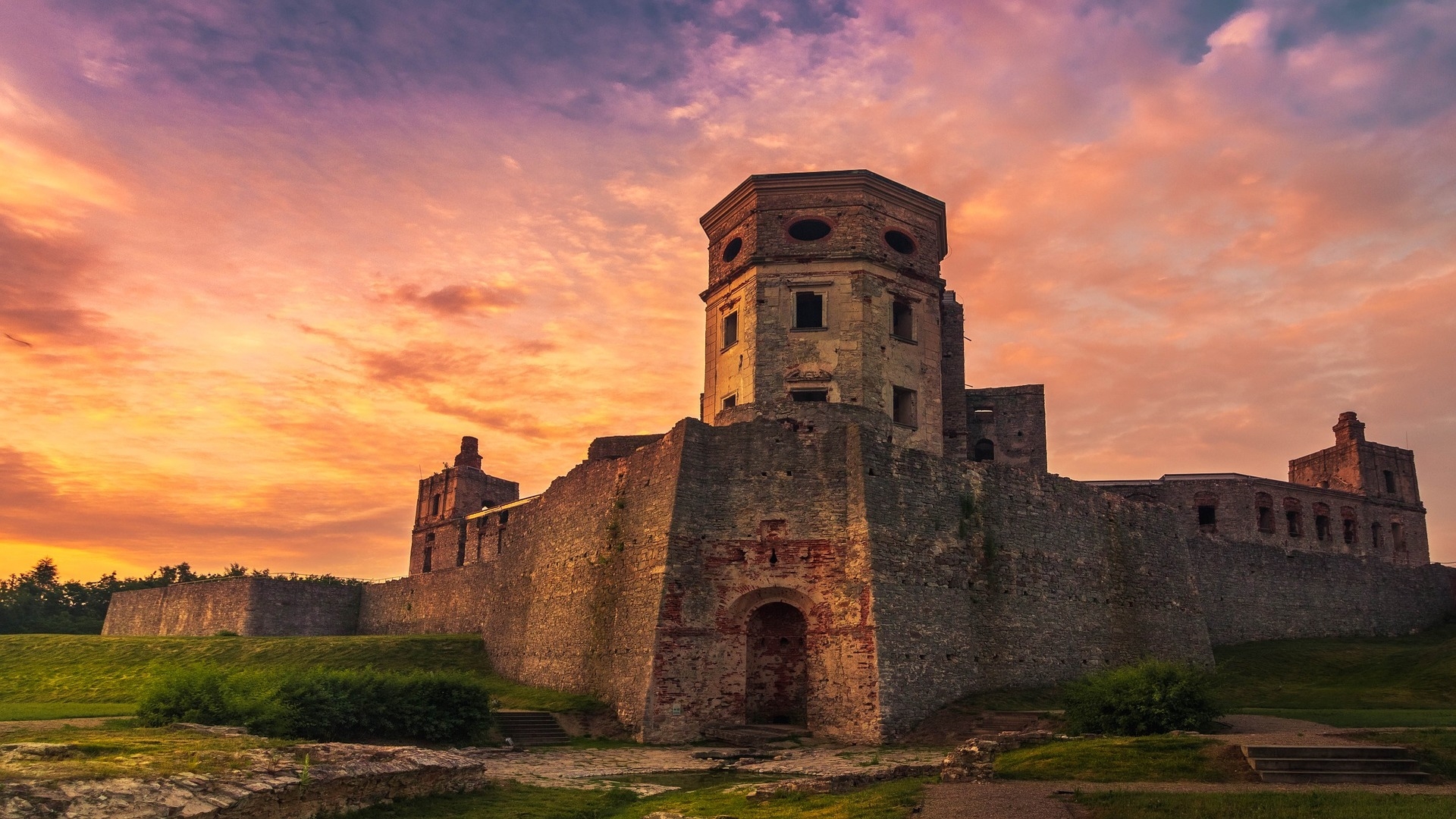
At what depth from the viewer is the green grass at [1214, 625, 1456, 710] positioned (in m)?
26.6

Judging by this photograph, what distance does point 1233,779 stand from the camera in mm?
14570

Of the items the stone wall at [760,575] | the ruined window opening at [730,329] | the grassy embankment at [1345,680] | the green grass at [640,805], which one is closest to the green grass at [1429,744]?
the grassy embankment at [1345,680]

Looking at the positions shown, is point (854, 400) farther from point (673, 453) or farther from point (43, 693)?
point (43, 693)

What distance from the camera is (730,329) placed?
113ft

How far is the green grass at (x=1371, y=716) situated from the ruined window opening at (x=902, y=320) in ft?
48.1

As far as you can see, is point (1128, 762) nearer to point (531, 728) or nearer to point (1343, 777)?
point (1343, 777)

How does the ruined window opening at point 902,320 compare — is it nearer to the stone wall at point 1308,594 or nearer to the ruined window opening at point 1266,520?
the stone wall at point 1308,594

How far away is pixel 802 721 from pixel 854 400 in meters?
10.9

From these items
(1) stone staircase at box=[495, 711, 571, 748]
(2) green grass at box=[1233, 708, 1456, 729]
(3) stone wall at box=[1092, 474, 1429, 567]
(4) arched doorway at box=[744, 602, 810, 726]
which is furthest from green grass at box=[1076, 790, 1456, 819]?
(3) stone wall at box=[1092, 474, 1429, 567]

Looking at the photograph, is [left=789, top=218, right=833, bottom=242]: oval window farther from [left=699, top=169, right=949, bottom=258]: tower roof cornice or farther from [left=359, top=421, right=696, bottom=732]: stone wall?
[left=359, top=421, right=696, bottom=732]: stone wall

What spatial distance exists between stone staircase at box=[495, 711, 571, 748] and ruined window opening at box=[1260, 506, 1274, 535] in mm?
38122

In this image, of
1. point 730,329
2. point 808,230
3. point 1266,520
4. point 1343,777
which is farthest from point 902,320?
point 1266,520

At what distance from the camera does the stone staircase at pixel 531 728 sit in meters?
23.3

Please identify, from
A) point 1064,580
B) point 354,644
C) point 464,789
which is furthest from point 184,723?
point 1064,580
